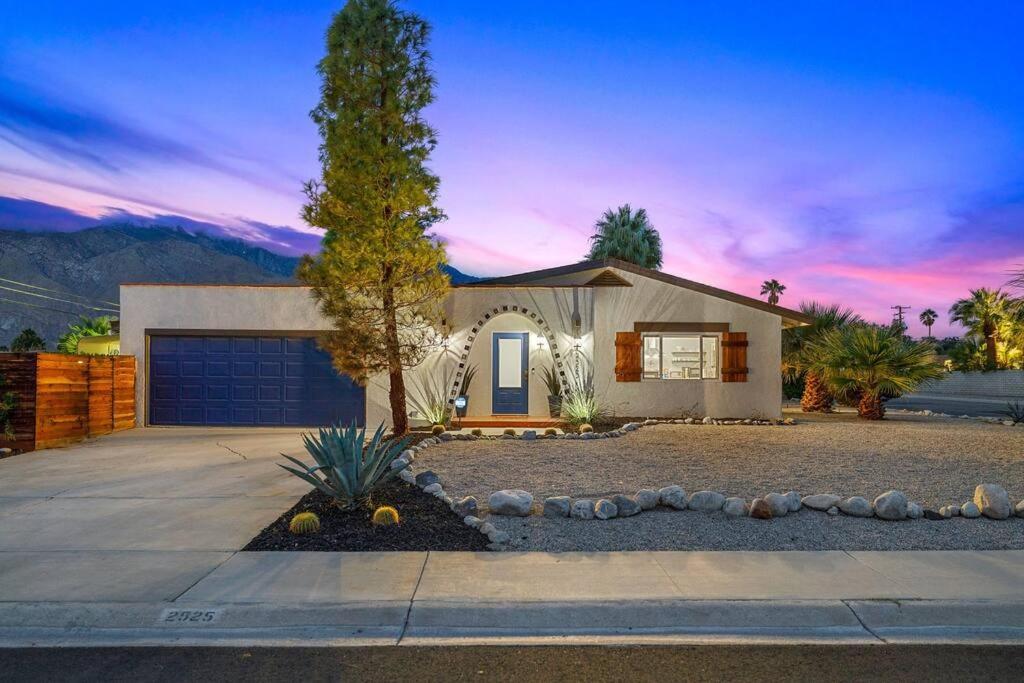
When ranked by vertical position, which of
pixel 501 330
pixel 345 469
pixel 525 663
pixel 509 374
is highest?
pixel 501 330

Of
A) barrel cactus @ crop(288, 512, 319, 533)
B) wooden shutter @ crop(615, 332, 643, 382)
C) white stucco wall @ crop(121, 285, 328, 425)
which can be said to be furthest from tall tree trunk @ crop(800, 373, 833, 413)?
barrel cactus @ crop(288, 512, 319, 533)

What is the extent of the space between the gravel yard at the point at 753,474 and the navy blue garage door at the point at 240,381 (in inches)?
219

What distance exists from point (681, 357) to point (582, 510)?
11365 millimetres

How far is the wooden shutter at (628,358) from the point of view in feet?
53.4

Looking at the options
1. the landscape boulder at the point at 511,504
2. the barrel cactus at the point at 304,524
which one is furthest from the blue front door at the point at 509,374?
the barrel cactus at the point at 304,524

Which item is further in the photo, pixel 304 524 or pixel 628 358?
pixel 628 358

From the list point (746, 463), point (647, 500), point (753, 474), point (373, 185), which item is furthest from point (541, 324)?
point (647, 500)

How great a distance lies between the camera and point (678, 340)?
1742cm

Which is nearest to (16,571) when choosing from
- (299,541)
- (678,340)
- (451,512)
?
(299,541)

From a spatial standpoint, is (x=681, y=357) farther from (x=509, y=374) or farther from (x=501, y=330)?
(x=501, y=330)

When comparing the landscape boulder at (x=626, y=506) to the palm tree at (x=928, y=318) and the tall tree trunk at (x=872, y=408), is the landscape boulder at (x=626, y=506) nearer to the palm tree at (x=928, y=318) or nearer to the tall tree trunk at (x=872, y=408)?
the tall tree trunk at (x=872, y=408)

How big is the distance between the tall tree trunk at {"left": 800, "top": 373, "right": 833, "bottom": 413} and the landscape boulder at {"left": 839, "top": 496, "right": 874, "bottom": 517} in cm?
1494

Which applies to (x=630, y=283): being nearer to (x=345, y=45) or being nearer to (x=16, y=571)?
(x=345, y=45)

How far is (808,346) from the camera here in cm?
2048
